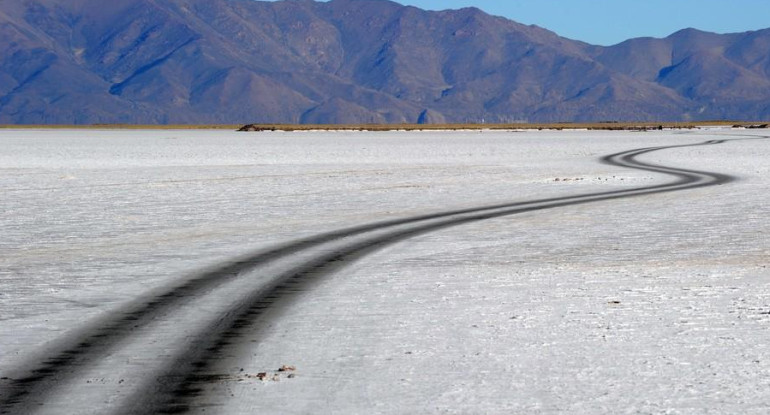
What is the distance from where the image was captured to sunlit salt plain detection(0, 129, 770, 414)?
28.2 feet

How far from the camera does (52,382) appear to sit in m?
8.82

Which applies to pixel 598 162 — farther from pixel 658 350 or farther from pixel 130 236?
pixel 658 350

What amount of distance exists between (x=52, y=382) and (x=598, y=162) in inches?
1729

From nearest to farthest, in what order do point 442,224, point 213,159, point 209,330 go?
point 209,330, point 442,224, point 213,159

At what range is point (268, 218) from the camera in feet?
77.9

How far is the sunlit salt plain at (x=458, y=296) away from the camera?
28.2 ft

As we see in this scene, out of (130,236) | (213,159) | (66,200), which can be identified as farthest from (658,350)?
(213,159)

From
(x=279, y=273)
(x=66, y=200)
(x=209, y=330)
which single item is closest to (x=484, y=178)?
(x=66, y=200)

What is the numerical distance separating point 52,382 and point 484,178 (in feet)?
98.0

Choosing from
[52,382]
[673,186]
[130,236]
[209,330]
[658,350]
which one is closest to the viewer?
[52,382]

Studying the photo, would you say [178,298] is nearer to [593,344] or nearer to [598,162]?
[593,344]

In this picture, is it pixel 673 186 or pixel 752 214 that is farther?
pixel 673 186

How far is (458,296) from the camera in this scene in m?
13.2

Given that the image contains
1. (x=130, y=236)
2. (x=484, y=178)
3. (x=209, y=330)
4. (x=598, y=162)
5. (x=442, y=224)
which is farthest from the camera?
(x=598, y=162)
